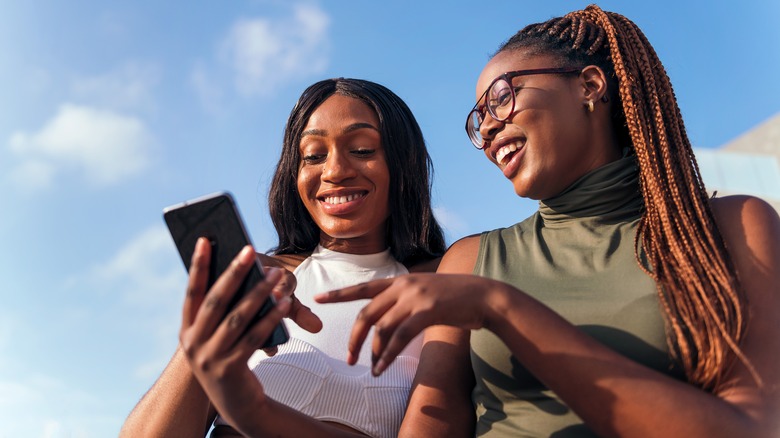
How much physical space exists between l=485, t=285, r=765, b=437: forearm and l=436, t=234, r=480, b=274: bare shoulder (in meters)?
0.99

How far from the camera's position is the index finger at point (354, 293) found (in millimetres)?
2039

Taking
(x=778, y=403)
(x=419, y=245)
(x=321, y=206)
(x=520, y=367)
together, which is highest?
(x=321, y=206)

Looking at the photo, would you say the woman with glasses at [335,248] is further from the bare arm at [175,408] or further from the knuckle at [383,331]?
the knuckle at [383,331]

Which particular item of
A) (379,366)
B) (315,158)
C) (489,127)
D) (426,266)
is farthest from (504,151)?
(379,366)

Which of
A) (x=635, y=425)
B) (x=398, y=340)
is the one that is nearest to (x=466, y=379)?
(x=635, y=425)

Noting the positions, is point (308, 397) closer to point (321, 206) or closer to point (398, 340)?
point (321, 206)

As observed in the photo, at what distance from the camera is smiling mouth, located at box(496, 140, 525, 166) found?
3039mm

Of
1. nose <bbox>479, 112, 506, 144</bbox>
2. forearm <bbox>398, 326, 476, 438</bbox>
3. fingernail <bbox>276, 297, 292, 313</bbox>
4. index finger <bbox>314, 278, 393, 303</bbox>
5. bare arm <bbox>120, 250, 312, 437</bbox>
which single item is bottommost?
forearm <bbox>398, 326, 476, 438</bbox>

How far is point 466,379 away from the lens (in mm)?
2934

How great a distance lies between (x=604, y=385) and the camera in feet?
7.00

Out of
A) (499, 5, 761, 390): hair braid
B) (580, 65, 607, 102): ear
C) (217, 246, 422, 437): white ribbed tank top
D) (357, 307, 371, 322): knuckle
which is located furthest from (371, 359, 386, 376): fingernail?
(580, 65, 607, 102): ear

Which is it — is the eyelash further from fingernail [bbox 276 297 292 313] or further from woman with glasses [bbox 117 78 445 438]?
fingernail [bbox 276 297 292 313]

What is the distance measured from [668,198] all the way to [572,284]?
0.45 metres

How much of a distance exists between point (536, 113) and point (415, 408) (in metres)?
1.19
